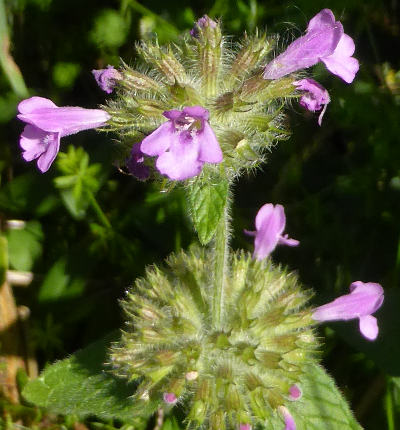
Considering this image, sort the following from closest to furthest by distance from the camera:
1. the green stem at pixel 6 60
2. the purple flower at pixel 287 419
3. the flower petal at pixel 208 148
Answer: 1. the flower petal at pixel 208 148
2. the purple flower at pixel 287 419
3. the green stem at pixel 6 60

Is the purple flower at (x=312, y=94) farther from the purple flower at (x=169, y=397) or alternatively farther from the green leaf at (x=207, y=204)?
the purple flower at (x=169, y=397)

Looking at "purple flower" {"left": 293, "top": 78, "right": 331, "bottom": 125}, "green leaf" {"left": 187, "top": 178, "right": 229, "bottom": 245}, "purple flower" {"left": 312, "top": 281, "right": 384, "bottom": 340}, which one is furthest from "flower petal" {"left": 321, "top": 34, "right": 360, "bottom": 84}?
"purple flower" {"left": 312, "top": 281, "right": 384, "bottom": 340}

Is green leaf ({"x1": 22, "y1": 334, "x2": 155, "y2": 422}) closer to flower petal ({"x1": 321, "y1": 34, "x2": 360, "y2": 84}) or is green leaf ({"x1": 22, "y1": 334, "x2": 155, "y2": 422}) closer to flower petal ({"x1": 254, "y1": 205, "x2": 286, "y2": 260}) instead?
flower petal ({"x1": 254, "y1": 205, "x2": 286, "y2": 260})

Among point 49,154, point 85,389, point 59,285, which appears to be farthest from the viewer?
point 59,285

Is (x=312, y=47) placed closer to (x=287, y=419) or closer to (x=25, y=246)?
(x=287, y=419)

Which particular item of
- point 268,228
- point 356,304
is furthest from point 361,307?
point 268,228

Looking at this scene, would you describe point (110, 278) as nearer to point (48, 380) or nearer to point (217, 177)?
point (48, 380)

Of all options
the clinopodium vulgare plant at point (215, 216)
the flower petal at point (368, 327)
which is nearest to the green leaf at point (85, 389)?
the clinopodium vulgare plant at point (215, 216)
